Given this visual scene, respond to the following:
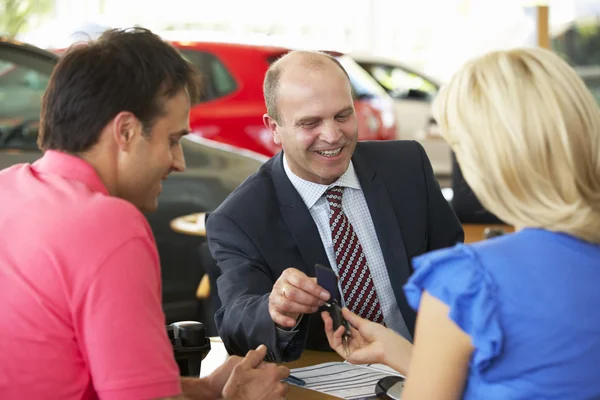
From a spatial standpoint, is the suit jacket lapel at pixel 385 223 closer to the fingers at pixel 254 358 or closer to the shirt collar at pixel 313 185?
the shirt collar at pixel 313 185

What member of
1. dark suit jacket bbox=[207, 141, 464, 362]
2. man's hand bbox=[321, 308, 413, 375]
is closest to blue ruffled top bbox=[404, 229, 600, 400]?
man's hand bbox=[321, 308, 413, 375]

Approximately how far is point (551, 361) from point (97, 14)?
12917 mm

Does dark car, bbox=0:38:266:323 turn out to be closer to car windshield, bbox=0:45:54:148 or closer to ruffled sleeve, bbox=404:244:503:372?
car windshield, bbox=0:45:54:148

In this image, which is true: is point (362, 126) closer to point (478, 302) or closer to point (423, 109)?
point (423, 109)

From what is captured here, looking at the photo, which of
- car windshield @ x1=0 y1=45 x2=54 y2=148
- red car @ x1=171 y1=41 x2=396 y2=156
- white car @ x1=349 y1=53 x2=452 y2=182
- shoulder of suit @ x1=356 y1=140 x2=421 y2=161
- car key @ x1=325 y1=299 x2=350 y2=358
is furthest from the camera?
white car @ x1=349 y1=53 x2=452 y2=182

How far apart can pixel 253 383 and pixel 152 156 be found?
0.56 m

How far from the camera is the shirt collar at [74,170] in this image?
1.86m

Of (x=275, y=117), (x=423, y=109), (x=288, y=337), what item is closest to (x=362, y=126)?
(x=423, y=109)

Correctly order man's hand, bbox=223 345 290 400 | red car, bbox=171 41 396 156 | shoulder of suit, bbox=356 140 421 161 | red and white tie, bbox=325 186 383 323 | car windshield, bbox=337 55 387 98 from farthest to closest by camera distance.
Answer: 1. car windshield, bbox=337 55 387 98
2. red car, bbox=171 41 396 156
3. shoulder of suit, bbox=356 140 421 161
4. red and white tie, bbox=325 186 383 323
5. man's hand, bbox=223 345 290 400

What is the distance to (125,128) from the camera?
1899 millimetres

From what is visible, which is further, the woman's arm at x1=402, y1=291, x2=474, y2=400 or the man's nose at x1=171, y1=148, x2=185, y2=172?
the man's nose at x1=171, y1=148, x2=185, y2=172

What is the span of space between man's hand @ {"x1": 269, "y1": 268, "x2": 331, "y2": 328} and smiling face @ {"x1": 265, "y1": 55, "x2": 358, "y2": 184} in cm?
58

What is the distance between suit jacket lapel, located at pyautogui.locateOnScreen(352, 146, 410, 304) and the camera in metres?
2.88

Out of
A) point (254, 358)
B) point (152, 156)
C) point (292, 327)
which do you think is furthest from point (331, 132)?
point (152, 156)
